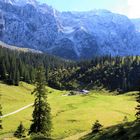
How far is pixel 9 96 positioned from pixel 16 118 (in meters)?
56.6

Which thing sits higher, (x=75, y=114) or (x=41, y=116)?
(x=41, y=116)

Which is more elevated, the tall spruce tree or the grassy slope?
the tall spruce tree

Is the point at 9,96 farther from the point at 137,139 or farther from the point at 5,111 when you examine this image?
the point at 137,139

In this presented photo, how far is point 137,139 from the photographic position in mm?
28109

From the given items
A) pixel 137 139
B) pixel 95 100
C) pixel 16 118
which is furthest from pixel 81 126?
pixel 137 139

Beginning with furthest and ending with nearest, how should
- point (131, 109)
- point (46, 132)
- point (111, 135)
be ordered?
1. point (131, 109)
2. point (46, 132)
3. point (111, 135)

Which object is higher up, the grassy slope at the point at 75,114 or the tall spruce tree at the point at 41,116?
the tall spruce tree at the point at 41,116

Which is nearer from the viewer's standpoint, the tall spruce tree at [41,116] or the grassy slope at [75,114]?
the tall spruce tree at [41,116]

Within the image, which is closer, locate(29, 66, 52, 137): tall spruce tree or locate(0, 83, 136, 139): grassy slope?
locate(29, 66, 52, 137): tall spruce tree

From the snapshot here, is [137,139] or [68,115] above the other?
[137,139]

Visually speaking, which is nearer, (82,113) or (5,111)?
(82,113)

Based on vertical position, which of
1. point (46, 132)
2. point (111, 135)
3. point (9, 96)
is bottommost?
point (9, 96)

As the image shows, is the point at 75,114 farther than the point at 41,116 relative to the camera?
Yes

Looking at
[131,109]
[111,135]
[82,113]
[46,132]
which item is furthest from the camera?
[131,109]
